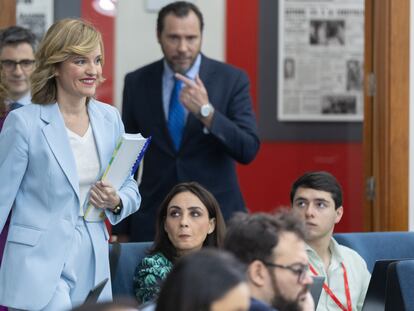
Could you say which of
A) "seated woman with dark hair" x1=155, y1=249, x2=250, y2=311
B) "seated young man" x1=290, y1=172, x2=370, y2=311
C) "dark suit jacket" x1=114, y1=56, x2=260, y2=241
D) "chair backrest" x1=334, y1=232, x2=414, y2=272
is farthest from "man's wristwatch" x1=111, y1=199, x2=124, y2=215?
"seated woman with dark hair" x1=155, y1=249, x2=250, y2=311

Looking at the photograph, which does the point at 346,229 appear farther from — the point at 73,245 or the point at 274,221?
the point at 274,221

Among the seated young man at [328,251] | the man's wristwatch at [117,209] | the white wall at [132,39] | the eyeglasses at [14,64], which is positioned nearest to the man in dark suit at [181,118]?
the seated young man at [328,251]

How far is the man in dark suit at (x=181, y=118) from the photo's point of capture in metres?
5.18

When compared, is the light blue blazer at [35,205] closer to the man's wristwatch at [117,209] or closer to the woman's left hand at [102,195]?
the woman's left hand at [102,195]

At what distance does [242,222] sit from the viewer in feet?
10.0

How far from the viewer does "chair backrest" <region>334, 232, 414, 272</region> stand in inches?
195

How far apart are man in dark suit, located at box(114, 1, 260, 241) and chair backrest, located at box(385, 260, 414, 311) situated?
112cm

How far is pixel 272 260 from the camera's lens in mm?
2969

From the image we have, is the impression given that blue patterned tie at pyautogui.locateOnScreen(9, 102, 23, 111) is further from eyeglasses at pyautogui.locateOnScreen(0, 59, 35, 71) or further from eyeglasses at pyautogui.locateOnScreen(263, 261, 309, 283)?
eyeglasses at pyautogui.locateOnScreen(263, 261, 309, 283)

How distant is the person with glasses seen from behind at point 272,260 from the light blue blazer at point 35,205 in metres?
0.85

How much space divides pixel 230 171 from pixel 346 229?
1.73 metres

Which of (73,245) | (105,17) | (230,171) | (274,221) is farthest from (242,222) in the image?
(105,17)

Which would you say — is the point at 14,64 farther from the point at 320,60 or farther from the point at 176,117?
the point at 320,60

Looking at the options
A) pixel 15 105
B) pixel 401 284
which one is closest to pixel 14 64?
pixel 15 105
